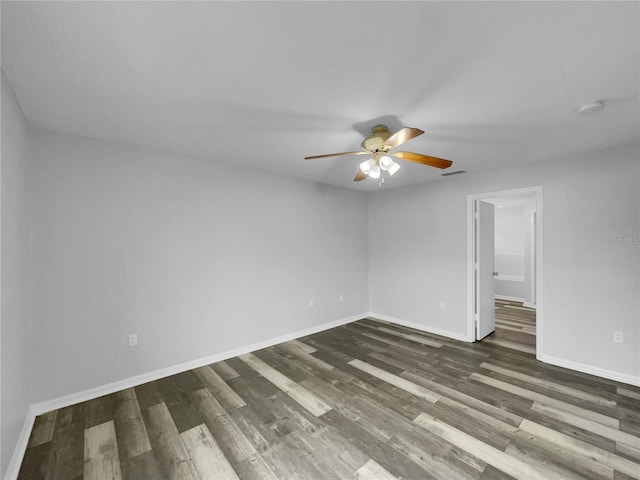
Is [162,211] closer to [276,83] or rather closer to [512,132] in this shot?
[276,83]

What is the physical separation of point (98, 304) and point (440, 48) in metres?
3.39

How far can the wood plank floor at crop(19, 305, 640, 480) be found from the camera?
171 cm

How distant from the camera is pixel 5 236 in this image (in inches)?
62.8

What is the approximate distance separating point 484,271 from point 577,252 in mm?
1202

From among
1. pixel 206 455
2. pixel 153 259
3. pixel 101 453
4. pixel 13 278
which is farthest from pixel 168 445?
pixel 153 259

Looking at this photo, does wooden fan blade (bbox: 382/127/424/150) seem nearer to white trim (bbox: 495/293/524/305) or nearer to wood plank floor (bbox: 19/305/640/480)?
wood plank floor (bbox: 19/305/640/480)

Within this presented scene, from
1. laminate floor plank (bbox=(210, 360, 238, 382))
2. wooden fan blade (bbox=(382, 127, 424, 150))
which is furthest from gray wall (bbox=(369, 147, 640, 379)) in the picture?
laminate floor plank (bbox=(210, 360, 238, 382))

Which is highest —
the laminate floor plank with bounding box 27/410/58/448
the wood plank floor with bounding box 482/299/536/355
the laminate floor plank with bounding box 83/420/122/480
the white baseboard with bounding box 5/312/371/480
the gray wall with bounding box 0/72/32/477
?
the gray wall with bounding box 0/72/32/477

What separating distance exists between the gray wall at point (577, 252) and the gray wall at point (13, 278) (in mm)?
4627

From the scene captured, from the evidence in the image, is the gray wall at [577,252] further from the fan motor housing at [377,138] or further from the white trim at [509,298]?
the white trim at [509,298]

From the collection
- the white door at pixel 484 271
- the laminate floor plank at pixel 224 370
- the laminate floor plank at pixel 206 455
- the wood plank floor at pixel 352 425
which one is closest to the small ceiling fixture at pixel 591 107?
the white door at pixel 484 271

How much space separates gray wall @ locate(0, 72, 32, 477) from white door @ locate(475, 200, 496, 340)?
4822 millimetres

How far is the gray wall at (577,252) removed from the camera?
275 centimetres

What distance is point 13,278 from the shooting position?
5.77 feet
